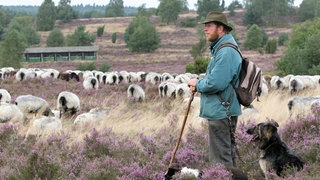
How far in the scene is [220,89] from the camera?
18.4ft

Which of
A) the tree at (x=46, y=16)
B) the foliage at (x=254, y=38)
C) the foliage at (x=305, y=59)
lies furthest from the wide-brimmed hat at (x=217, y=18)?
the tree at (x=46, y=16)

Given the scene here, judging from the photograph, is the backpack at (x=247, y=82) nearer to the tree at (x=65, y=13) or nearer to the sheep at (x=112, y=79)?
the sheep at (x=112, y=79)

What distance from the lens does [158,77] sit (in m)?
30.7

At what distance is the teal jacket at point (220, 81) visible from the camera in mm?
5570

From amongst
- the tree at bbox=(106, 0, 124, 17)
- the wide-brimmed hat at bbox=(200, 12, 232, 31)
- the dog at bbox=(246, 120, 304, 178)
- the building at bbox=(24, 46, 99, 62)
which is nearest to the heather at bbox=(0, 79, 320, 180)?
the dog at bbox=(246, 120, 304, 178)

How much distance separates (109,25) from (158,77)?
10608 cm

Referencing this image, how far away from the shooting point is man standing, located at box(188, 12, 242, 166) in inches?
220

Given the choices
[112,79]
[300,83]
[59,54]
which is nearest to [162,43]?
[59,54]

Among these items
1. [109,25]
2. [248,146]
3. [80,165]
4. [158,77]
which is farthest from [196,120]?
[109,25]

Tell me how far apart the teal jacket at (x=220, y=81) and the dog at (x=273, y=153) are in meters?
0.49

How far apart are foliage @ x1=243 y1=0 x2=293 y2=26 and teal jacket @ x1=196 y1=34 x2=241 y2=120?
119 m

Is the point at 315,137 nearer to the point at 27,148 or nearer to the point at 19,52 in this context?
the point at 27,148

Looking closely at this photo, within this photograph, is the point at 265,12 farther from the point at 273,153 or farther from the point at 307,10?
the point at 273,153

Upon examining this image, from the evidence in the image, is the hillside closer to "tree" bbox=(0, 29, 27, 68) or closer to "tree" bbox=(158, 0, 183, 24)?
"tree" bbox=(158, 0, 183, 24)
